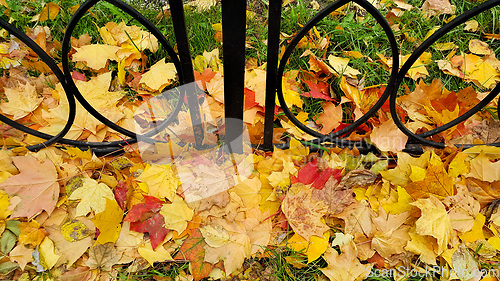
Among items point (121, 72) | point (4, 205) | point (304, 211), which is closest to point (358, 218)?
point (304, 211)

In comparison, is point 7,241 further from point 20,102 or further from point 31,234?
point 20,102

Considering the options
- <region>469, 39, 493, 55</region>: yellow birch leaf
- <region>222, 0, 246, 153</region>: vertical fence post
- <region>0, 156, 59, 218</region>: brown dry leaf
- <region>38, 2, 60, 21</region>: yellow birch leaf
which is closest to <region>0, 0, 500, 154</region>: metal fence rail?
<region>222, 0, 246, 153</region>: vertical fence post

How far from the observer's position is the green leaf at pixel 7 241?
1.11 m

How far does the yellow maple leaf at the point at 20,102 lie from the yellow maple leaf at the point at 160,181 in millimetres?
698

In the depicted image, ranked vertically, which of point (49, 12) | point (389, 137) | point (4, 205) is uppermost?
point (49, 12)

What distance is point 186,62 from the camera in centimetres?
102

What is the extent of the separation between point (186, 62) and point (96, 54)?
80 cm

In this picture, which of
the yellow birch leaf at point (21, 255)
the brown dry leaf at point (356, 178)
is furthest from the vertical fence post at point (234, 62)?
the yellow birch leaf at point (21, 255)

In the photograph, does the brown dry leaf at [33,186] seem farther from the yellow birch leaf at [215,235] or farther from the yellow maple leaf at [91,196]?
the yellow birch leaf at [215,235]

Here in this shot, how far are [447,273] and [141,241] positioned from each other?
1.19 m

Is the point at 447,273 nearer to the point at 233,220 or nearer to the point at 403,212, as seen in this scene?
the point at 403,212

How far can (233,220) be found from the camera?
3.90ft

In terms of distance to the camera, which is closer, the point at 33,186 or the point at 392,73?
the point at 392,73

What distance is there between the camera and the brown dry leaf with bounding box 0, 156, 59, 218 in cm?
117
